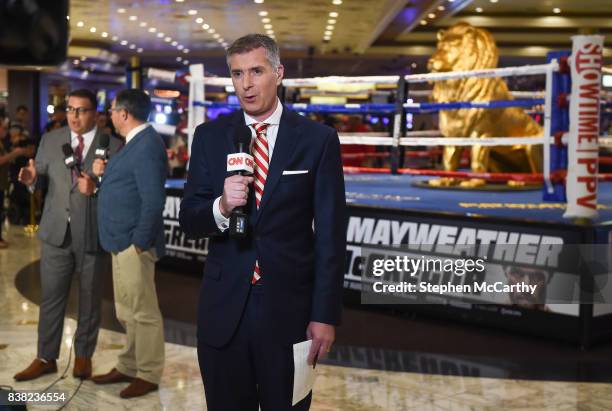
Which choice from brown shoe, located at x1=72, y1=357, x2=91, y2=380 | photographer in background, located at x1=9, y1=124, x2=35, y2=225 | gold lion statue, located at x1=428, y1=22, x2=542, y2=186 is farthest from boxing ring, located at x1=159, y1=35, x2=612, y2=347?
photographer in background, located at x1=9, y1=124, x2=35, y2=225

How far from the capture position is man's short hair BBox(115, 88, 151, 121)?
400 centimetres

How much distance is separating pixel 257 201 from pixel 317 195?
0.52 feet

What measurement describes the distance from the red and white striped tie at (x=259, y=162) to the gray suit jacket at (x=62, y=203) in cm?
218

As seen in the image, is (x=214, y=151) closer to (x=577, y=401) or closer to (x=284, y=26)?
(x=577, y=401)

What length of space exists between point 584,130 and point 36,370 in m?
3.33

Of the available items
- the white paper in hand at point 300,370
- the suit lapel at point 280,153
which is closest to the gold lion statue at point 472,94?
the suit lapel at point 280,153

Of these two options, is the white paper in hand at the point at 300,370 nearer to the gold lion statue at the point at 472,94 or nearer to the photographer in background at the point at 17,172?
the gold lion statue at the point at 472,94

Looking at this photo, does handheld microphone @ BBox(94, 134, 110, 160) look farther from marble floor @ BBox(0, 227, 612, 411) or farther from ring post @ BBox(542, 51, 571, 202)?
ring post @ BBox(542, 51, 571, 202)

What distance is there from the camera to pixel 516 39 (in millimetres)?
17516

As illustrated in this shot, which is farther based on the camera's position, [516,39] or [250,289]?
[516,39]

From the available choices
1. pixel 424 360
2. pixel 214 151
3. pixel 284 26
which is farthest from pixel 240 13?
pixel 214 151

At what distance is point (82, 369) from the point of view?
4.22 metres

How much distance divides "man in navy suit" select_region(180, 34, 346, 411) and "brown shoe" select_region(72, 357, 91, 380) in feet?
7.13

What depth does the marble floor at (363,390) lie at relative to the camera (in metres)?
3.83
